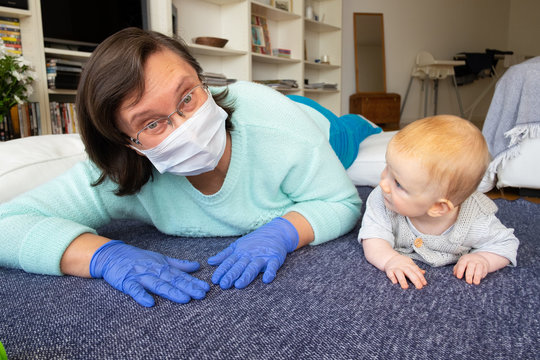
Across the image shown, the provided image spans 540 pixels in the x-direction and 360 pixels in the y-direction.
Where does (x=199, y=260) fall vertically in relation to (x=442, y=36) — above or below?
below

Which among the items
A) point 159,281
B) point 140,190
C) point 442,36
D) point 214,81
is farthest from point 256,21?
point 442,36

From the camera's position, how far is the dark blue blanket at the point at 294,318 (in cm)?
58

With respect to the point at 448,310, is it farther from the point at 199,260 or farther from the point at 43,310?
the point at 43,310

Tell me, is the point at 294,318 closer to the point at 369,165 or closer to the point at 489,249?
the point at 489,249

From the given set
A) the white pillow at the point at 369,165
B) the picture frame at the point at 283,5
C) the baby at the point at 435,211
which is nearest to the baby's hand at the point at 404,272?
the baby at the point at 435,211

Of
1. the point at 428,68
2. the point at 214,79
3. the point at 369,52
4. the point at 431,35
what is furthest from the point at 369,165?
the point at 431,35

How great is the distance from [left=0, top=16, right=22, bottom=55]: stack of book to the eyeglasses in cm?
166

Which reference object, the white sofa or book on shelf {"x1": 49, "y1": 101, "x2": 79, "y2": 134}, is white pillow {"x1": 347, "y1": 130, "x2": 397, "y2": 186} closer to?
the white sofa

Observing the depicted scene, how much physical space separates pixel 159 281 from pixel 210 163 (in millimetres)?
292

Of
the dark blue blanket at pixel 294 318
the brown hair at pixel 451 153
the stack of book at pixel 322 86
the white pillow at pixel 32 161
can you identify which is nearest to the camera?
the dark blue blanket at pixel 294 318

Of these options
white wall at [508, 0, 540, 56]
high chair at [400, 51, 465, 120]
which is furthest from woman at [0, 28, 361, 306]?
white wall at [508, 0, 540, 56]

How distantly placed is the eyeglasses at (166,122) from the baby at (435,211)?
43cm

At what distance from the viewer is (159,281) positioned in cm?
75

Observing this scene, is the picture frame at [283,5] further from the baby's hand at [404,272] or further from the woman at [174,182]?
the baby's hand at [404,272]
